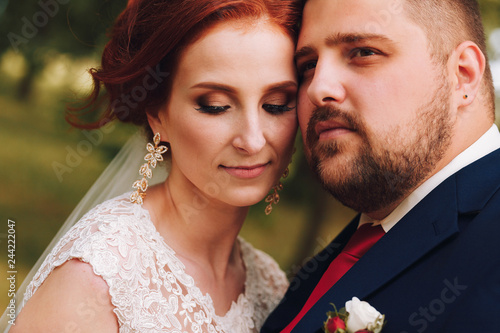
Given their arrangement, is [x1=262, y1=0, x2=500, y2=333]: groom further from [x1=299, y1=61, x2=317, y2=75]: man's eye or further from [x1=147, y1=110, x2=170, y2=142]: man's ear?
[x1=147, y1=110, x2=170, y2=142]: man's ear

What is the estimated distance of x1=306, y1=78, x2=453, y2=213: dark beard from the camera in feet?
7.14

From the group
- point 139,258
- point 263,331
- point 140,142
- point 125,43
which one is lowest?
point 263,331

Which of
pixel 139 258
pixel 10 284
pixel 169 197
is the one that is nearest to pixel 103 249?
pixel 139 258

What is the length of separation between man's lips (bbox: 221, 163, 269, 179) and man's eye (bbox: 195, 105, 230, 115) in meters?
0.28

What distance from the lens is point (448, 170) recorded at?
2.19 meters

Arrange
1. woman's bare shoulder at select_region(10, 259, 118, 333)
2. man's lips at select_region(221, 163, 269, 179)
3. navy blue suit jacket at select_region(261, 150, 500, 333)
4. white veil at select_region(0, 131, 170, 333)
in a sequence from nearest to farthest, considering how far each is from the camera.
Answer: navy blue suit jacket at select_region(261, 150, 500, 333), woman's bare shoulder at select_region(10, 259, 118, 333), man's lips at select_region(221, 163, 269, 179), white veil at select_region(0, 131, 170, 333)

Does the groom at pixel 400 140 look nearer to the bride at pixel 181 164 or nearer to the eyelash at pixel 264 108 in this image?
the eyelash at pixel 264 108

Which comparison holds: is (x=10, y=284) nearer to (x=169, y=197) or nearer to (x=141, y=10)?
(x=169, y=197)

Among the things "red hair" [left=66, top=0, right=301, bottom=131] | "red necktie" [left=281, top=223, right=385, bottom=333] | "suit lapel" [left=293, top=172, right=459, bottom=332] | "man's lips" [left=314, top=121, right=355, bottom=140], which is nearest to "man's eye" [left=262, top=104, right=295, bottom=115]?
"man's lips" [left=314, top=121, right=355, bottom=140]

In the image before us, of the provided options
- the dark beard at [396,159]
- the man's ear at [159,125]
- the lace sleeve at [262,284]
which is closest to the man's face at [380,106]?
the dark beard at [396,159]

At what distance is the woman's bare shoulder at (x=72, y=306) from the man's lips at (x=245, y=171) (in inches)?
31.5

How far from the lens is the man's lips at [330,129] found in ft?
7.45

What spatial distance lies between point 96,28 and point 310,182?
2259 millimetres

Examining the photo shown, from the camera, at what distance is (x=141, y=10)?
2561 mm
